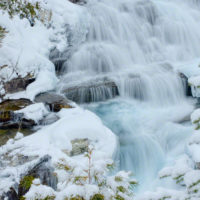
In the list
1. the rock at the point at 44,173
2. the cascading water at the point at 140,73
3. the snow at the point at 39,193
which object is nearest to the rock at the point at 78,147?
the rock at the point at 44,173

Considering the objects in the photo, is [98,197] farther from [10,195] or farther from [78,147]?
[78,147]

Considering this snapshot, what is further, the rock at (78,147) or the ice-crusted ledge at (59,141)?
the rock at (78,147)

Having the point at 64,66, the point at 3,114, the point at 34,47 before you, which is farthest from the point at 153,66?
the point at 3,114

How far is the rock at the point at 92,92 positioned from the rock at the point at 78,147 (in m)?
3.25

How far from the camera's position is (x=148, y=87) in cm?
774

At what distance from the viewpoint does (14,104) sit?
18.1 feet

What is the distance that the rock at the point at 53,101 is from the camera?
562 cm

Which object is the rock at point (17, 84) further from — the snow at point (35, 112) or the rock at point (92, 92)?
the snow at point (35, 112)

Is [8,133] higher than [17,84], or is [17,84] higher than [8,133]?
[17,84]

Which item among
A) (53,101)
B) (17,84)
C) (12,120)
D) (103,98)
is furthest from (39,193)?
(103,98)

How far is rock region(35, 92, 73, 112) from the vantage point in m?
5.62

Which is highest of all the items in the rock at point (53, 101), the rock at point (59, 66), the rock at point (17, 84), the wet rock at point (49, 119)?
the rock at point (59, 66)

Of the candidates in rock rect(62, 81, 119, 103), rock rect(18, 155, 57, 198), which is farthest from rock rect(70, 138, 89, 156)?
rock rect(62, 81, 119, 103)

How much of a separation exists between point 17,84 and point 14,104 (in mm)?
1147
